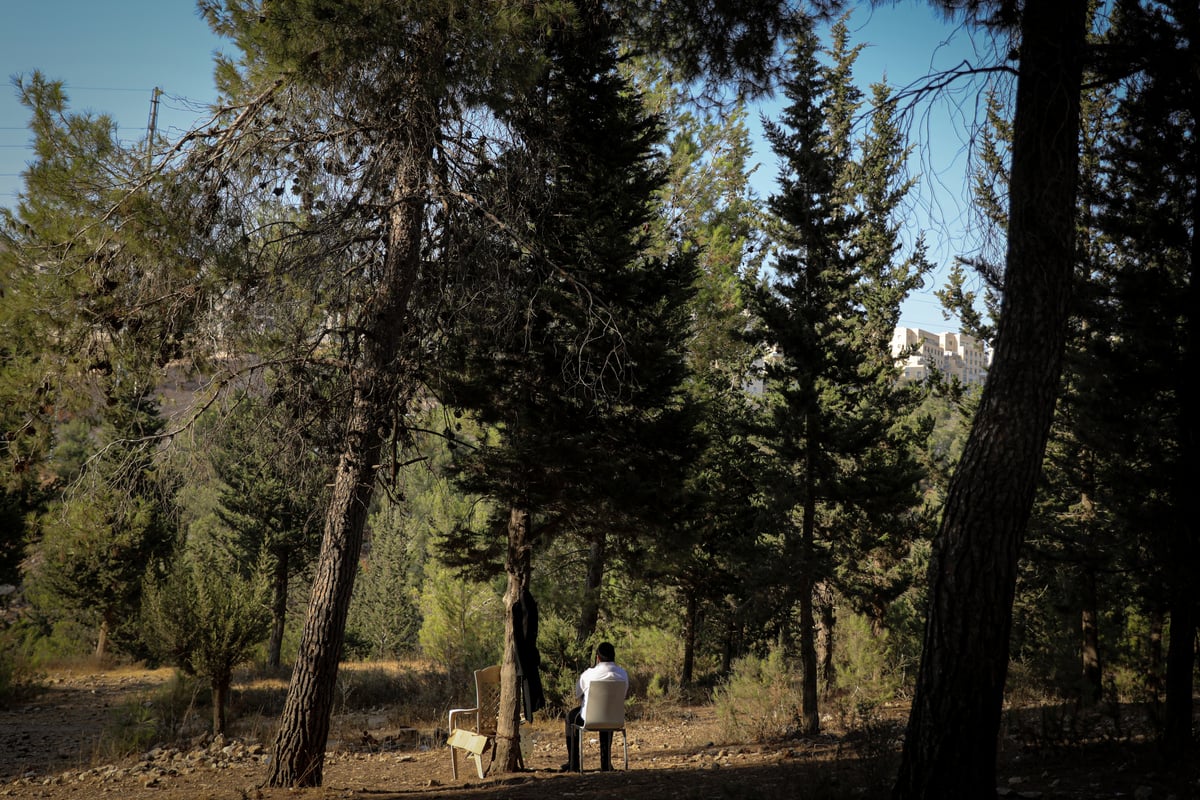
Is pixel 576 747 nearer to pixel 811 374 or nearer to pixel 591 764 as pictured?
pixel 591 764

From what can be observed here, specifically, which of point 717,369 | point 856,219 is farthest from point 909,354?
point 856,219

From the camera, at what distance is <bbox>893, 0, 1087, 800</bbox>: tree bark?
15.1ft

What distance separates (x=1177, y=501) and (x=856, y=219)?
7.29 metres

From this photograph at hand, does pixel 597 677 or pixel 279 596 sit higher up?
pixel 597 677

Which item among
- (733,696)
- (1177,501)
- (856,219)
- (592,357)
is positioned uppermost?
(856,219)

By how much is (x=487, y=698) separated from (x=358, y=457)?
4026 mm

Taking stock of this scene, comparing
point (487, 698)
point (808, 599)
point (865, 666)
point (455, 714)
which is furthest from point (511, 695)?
point (865, 666)

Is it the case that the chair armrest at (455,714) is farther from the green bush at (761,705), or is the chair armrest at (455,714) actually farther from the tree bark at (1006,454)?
the tree bark at (1006,454)

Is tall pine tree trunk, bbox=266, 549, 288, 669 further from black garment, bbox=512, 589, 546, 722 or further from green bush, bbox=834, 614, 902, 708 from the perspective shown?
black garment, bbox=512, 589, 546, 722

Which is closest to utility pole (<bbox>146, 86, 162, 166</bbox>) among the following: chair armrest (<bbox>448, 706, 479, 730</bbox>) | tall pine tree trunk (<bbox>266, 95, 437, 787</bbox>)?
tall pine tree trunk (<bbox>266, 95, 437, 787</bbox>)

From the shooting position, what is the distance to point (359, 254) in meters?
8.54

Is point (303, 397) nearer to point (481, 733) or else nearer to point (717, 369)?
point (481, 733)

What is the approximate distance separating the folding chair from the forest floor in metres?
0.29

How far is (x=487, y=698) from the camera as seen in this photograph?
33.7ft
